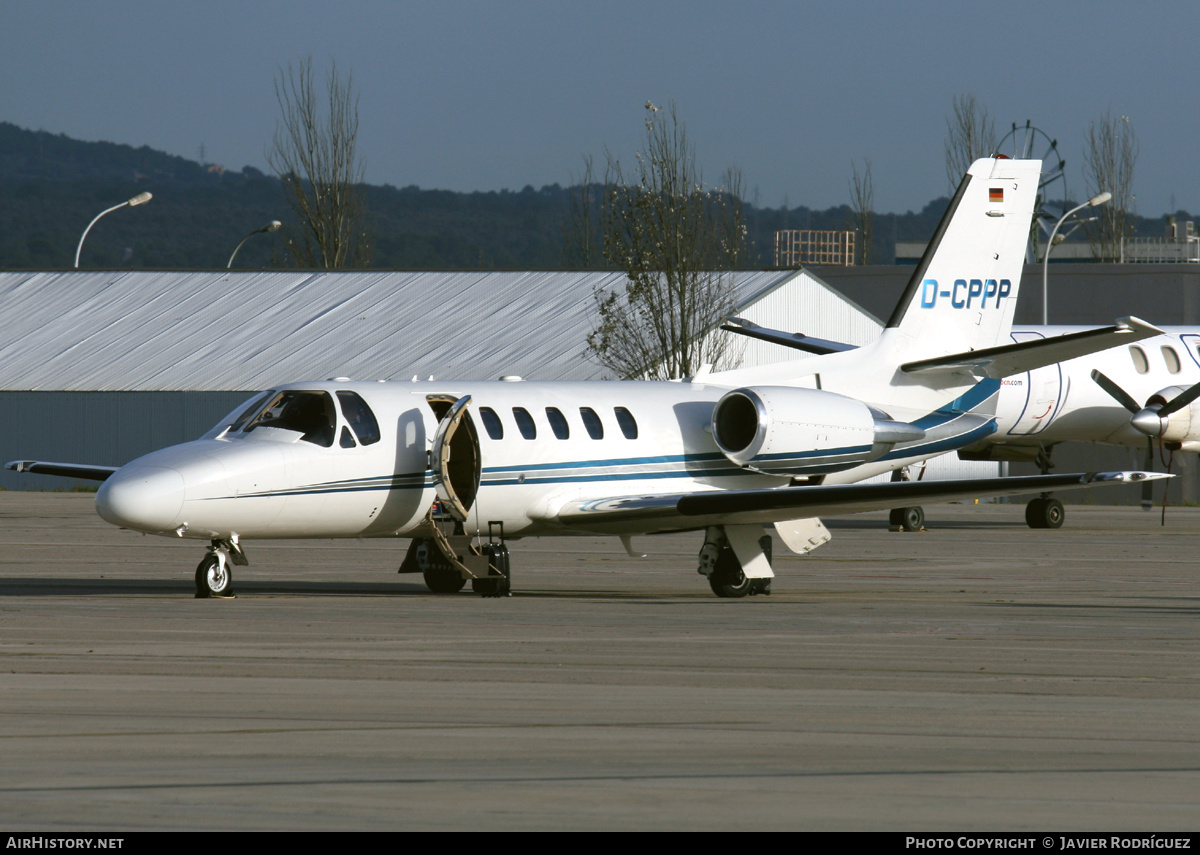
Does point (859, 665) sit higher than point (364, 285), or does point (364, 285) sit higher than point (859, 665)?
point (364, 285)

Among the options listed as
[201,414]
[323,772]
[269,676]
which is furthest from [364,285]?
[323,772]

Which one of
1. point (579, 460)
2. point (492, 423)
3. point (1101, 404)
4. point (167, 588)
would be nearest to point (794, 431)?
point (579, 460)

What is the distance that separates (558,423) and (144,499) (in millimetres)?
5211

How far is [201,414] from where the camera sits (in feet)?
176

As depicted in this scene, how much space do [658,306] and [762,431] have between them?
3177 cm

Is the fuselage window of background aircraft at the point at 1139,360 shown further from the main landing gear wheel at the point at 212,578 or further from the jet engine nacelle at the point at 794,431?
the main landing gear wheel at the point at 212,578

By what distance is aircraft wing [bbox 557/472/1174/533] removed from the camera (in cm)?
1691

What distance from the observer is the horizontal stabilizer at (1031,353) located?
19.7 metres

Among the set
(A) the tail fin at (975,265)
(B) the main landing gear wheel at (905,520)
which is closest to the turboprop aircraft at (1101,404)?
(B) the main landing gear wheel at (905,520)

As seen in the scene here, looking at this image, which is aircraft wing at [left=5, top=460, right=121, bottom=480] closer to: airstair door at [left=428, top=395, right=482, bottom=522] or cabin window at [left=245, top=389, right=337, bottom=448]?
cabin window at [left=245, top=389, right=337, bottom=448]

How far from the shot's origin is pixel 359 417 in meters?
18.1

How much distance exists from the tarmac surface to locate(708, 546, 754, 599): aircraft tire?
0.32 metres
